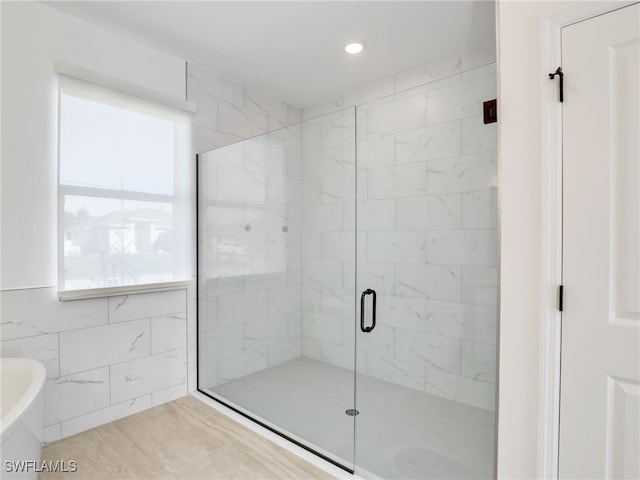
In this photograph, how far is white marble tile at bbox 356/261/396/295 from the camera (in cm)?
220

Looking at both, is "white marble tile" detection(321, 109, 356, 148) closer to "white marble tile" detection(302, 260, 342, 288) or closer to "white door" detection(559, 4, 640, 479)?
"white marble tile" detection(302, 260, 342, 288)

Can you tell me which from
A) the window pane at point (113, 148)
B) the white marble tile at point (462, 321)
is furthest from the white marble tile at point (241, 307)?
the white marble tile at point (462, 321)

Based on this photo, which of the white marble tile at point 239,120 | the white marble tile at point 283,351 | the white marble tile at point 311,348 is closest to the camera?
the white marble tile at point 311,348

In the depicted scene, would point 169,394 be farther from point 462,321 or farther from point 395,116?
point 395,116

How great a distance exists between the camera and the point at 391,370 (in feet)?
7.14

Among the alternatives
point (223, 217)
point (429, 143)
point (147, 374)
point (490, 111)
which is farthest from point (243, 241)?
point (490, 111)

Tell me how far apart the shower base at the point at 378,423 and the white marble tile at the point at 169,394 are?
0.58m

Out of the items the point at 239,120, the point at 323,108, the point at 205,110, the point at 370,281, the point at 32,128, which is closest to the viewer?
the point at 32,128

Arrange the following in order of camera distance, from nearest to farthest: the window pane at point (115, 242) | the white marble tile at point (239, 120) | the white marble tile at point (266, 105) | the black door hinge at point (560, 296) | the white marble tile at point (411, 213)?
the black door hinge at point (560, 296), the white marble tile at point (411, 213), the window pane at point (115, 242), the white marble tile at point (239, 120), the white marble tile at point (266, 105)

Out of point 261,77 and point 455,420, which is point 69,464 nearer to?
point 455,420

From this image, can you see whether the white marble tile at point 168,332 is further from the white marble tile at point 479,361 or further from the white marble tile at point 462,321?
the white marble tile at point 479,361

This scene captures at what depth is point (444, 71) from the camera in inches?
109

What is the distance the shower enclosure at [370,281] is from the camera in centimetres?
191

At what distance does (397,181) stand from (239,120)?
1.71m
